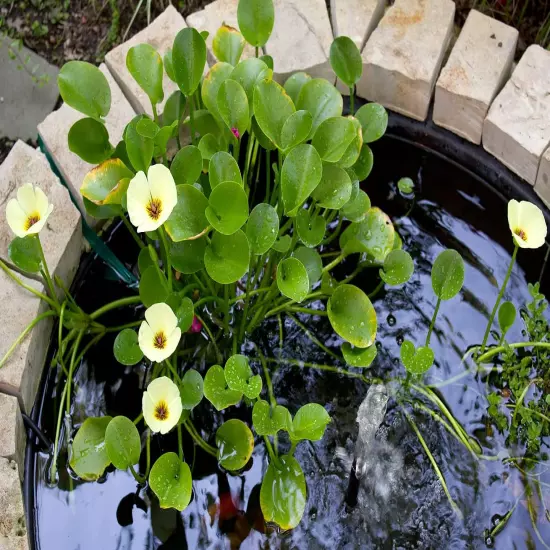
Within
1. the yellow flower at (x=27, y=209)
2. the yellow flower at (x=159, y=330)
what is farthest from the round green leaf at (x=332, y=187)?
the yellow flower at (x=27, y=209)

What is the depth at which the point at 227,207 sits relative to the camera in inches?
46.5

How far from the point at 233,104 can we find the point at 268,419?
56 cm

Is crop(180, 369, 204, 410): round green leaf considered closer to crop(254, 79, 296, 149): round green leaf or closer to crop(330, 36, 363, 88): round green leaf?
Answer: crop(254, 79, 296, 149): round green leaf

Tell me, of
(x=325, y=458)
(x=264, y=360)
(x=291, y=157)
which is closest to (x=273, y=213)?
(x=291, y=157)

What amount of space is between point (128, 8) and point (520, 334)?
1.36m

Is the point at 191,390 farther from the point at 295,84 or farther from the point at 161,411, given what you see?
the point at 295,84

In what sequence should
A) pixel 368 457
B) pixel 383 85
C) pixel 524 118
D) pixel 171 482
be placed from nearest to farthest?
pixel 171 482
pixel 368 457
pixel 524 118
pixel 383 85

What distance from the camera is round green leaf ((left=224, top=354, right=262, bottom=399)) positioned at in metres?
1.21

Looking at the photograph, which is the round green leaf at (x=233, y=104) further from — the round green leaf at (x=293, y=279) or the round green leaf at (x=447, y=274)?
the round green leaf at (x=447, y=274)

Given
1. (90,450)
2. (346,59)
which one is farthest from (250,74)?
(90,450)

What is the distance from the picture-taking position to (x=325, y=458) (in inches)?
55.6

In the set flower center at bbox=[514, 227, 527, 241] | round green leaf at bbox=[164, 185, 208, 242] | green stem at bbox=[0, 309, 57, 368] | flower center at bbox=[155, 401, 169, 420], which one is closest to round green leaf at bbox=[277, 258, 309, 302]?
round green leaf at bbox=[164, 185, 208, 242]

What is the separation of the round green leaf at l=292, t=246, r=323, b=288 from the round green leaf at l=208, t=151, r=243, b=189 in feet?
0.59

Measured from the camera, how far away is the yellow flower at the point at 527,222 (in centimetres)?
122
